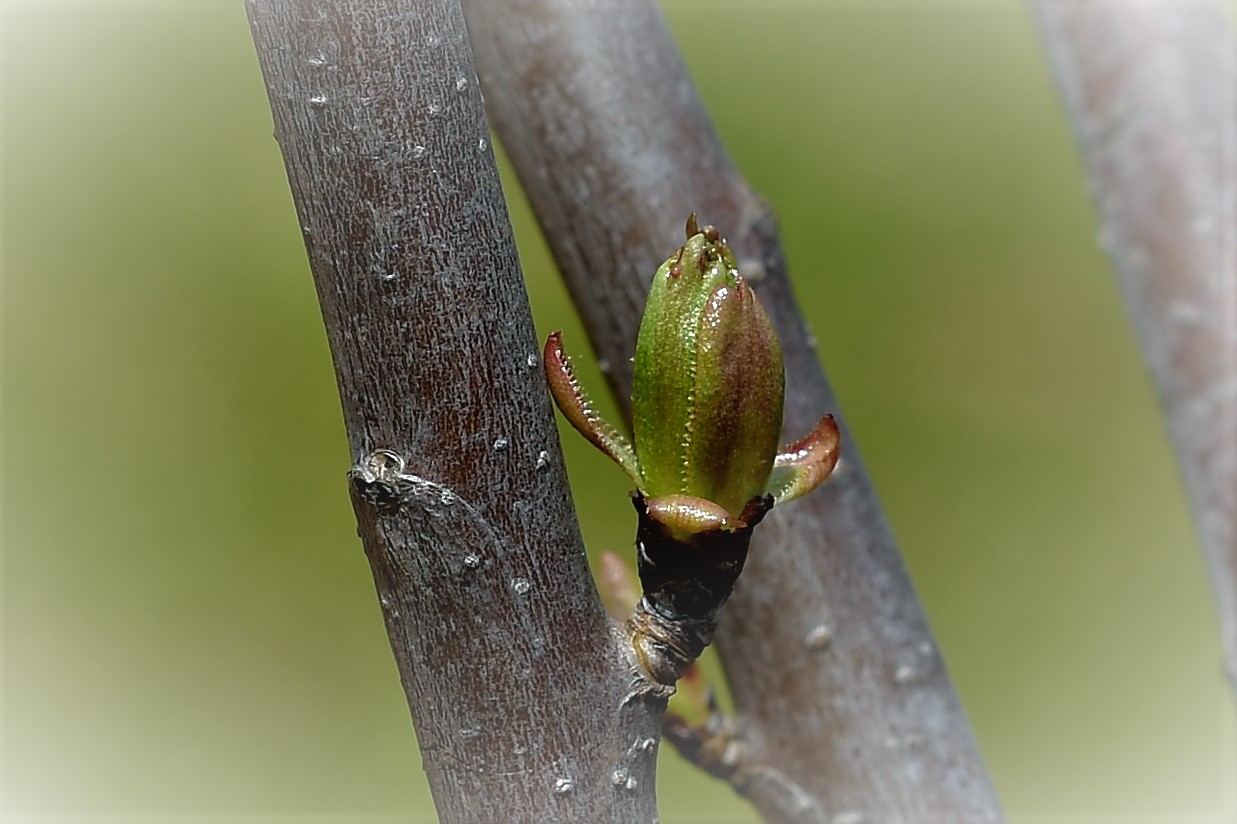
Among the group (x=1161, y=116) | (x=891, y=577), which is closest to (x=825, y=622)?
(x=891, y=577)

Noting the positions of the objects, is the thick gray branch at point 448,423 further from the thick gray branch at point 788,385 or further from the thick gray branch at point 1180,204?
the thick gray branch at point 1180,204

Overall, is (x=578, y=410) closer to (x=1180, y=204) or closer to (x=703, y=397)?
(x=703, y=397)

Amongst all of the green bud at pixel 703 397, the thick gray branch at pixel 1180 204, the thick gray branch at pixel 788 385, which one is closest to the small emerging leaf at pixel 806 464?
the green bud at pixel 703 397

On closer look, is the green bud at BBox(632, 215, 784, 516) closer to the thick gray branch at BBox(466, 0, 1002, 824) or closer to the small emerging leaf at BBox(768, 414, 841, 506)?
the small emerging leaf at BBox(768, 414, 841, 506)

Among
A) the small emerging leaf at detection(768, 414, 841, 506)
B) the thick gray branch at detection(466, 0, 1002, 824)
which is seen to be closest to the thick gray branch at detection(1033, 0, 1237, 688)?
the thick gray branch at detection(466, 0, 1002, 824)

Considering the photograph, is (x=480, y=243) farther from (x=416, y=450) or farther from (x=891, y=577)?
(x=891, y=577)

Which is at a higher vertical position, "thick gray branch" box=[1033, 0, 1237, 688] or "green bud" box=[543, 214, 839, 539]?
"thick gray branch" box=[1033, 0, 1237, 688]

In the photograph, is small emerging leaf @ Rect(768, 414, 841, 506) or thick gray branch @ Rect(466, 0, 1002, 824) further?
thick gray branch @ Rect(466, 0, 1002, 824)
